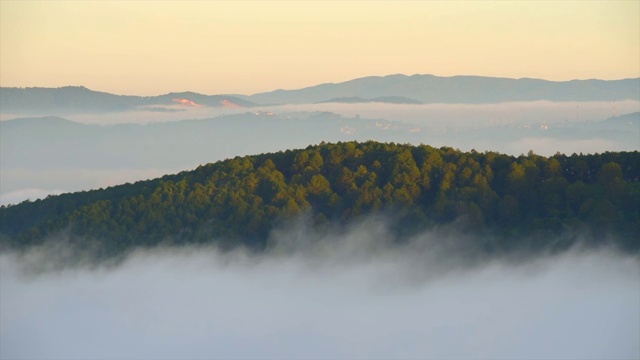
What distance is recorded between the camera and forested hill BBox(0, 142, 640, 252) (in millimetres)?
56156

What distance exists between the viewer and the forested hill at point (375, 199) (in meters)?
56.2

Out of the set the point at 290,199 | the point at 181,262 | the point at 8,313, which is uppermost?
the point at 290,199

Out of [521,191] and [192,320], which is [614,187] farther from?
[192,320]

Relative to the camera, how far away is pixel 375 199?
6131 centimetres

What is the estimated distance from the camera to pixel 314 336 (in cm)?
6116

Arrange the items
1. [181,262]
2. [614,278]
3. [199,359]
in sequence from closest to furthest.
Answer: [614,278] → [199,359] → [181,262]

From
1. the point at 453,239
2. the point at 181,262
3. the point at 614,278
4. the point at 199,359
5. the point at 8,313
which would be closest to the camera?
the point at 614,278

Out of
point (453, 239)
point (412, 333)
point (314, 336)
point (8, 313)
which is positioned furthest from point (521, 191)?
point (8, 313)

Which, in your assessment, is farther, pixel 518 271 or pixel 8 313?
pixel 8 313

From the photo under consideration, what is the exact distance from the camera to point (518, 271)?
2192 inches

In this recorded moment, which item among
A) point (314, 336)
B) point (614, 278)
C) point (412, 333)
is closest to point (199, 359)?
point (314, 336)

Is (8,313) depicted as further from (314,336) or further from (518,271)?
(518,271)

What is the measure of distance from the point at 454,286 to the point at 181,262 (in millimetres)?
16173

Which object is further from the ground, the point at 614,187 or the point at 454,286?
the point at 614,187
